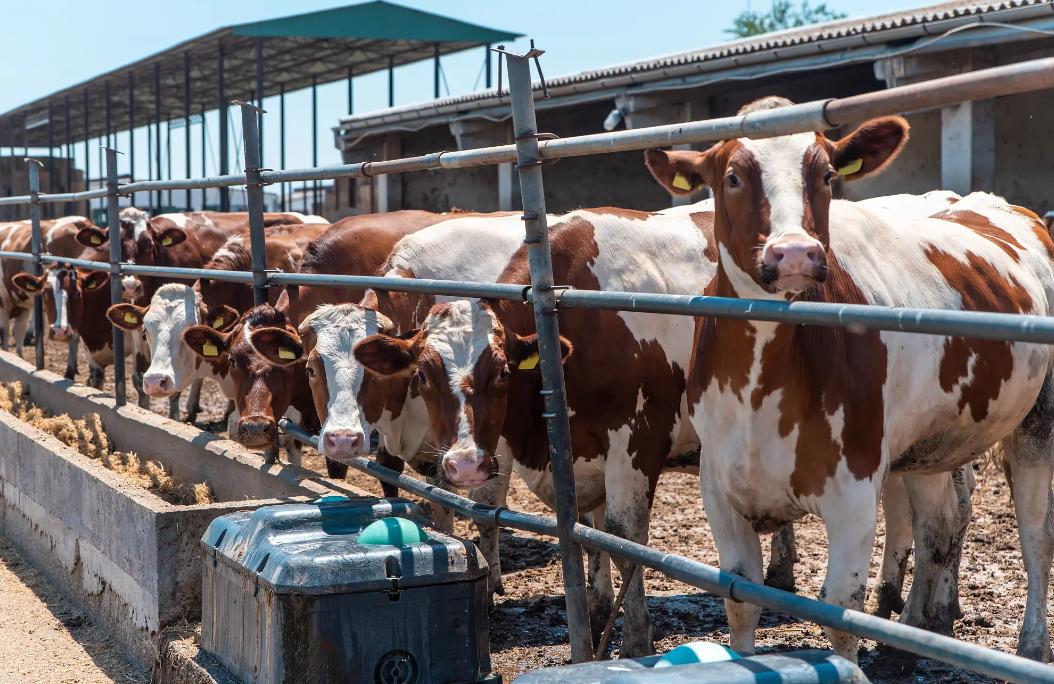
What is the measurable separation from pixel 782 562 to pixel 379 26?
1977cm

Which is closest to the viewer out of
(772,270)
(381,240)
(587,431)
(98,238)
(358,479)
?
(772,270)

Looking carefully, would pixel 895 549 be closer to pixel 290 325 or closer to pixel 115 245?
pixel 290 325

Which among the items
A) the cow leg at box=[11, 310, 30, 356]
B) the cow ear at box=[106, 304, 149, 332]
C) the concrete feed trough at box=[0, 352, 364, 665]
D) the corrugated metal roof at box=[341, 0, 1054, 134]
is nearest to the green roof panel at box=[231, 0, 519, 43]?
the corrugated metal roof at box=[341, 0, 1054, 134]

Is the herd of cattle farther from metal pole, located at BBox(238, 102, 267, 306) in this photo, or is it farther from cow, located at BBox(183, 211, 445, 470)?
metal pole, located at BBox(238, 102, 267, 306)

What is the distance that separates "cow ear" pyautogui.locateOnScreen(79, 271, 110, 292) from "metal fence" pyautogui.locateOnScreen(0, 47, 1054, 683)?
5714 mm

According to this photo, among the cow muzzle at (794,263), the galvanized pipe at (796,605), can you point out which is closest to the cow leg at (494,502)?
the galvanized pipe at (796,605)

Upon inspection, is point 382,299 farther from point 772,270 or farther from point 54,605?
point 772,270

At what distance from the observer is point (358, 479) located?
8211 millimetres

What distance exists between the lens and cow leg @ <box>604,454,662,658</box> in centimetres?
471

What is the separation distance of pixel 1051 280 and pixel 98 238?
7978 millimetres

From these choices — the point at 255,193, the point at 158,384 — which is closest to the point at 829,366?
the point at 255,193

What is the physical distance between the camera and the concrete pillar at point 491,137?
15.5 metres

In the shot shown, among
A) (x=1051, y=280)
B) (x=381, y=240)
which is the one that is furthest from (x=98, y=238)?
(x=1051, y=280)

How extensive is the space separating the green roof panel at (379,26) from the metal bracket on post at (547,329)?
763 inches
